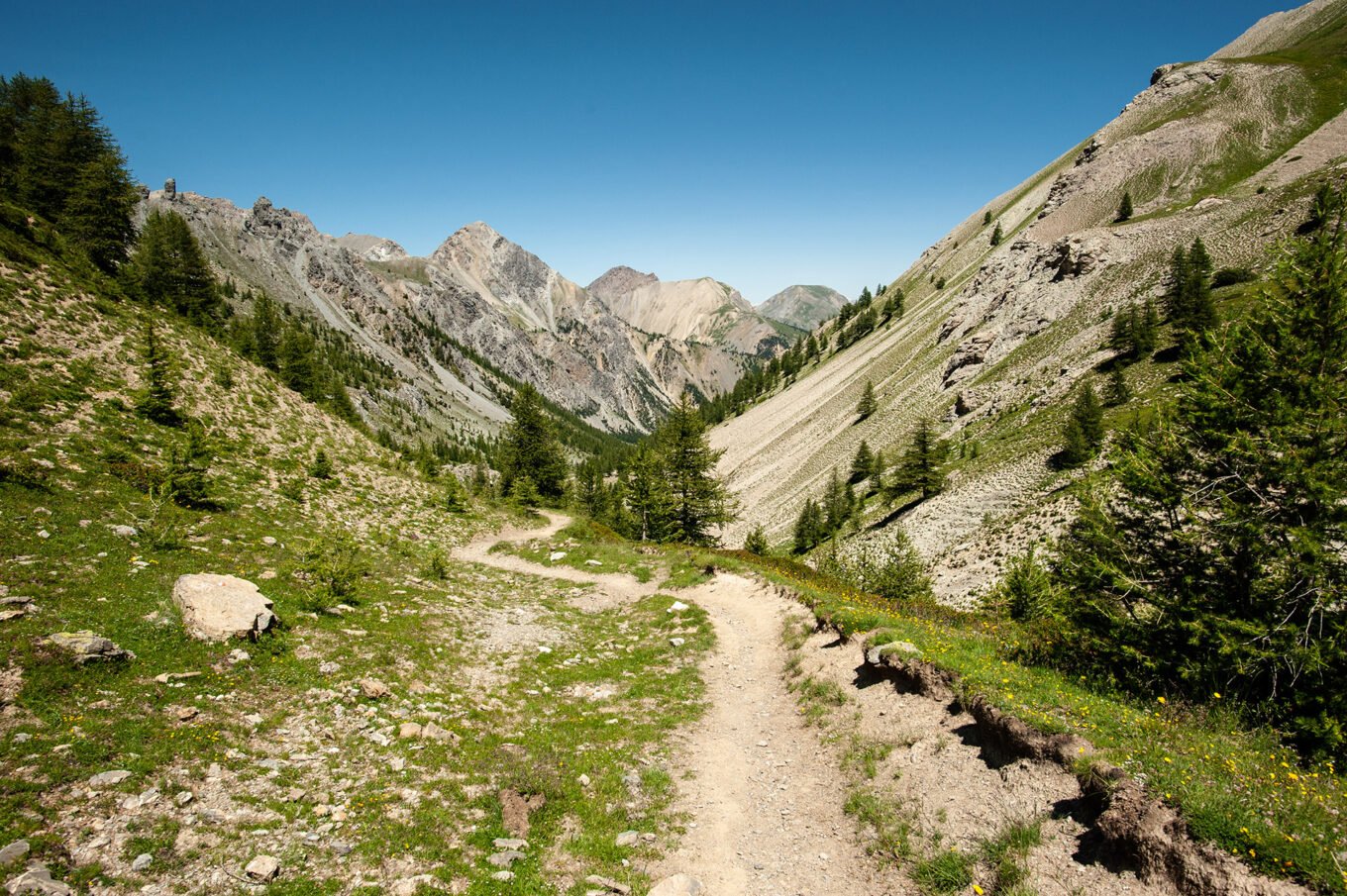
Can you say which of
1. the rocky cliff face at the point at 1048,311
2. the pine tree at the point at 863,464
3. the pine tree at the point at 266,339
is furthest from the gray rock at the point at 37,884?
the pine tree at the point at 863,464

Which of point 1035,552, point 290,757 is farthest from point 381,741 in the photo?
point 1035,552

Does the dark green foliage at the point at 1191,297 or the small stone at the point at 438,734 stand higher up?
the dark green foliage at the point at 1191,297

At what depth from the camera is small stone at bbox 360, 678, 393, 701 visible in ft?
35.5

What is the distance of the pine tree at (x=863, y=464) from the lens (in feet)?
203

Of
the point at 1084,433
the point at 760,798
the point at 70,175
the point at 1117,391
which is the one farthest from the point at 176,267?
the point at 1117,391

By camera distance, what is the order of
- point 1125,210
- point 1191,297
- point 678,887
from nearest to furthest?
point 678,887, point 1191,297, point 1125,210

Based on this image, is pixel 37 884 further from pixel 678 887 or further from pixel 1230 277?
pixel 1230 277

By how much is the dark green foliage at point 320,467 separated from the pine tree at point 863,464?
5377cm

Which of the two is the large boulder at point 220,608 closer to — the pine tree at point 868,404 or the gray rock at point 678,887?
the gray rock at point 678,887

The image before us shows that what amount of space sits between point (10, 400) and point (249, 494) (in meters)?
6.58

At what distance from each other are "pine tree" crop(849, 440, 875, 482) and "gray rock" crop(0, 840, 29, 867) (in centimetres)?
6321

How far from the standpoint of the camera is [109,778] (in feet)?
21.6

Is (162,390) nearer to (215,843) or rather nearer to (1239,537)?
(215,843)

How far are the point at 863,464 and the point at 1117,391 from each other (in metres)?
24.9
